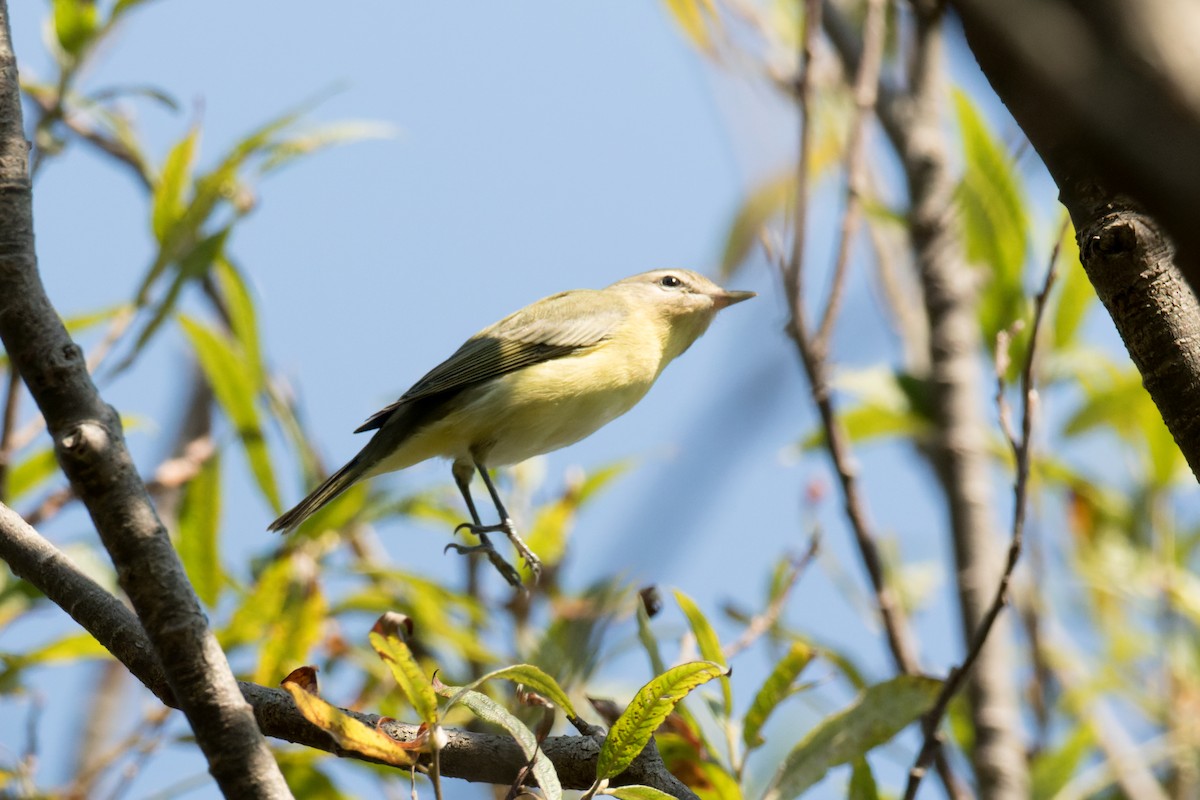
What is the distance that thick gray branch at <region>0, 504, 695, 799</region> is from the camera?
169 cm

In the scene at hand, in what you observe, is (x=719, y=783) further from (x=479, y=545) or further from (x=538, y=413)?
(x=538, y=413)

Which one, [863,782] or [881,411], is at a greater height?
[881,411]

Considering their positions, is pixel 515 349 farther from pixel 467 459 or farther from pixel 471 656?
pixel 471 656

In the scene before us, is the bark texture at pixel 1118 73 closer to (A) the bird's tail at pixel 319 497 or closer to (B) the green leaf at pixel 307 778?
(B) the green leaf at pixel 307 778

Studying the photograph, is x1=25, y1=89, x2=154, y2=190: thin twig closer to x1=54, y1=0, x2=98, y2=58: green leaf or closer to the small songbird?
x1=54, y1=0, x2=98, y2=58: green leaf

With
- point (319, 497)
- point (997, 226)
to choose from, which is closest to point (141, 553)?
point (319, 497)

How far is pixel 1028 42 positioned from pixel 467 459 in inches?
147

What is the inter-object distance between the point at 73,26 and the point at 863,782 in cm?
314

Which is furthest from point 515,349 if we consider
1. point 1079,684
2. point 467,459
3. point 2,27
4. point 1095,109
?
point 1095,109

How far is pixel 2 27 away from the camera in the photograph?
1.84m

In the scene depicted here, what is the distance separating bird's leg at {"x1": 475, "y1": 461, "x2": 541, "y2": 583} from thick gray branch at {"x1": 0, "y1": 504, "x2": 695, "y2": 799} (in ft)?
3.66

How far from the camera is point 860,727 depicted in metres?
2.49

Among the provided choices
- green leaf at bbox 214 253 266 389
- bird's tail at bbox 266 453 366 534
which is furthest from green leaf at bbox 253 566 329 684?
green leaf at bbox 214 253 266 389

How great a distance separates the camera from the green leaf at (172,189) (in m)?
3.85
